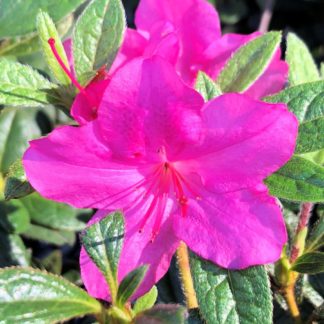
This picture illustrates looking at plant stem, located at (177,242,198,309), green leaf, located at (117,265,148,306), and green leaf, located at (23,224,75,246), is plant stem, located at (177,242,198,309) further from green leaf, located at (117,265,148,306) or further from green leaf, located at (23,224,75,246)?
green leaf, located at (23,224,75,246)

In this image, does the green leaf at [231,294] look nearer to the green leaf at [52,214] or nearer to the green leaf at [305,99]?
the green leaf at [305,99]

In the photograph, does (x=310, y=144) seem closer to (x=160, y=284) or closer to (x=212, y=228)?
(x=212, y=228)

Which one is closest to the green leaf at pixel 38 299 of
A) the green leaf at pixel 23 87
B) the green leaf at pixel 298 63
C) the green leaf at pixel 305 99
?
the green leaf at pixel 23 87

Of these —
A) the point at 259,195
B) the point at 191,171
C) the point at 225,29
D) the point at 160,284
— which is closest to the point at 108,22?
the point at 191,171

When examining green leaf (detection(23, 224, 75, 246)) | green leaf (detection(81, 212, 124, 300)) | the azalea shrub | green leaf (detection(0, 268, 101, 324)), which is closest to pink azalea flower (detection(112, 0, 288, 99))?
the azalea shrub

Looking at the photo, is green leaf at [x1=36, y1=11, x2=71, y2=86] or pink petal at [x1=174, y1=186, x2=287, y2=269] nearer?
pink petal at [x1=174, y1=186, x2=287, y2=269]

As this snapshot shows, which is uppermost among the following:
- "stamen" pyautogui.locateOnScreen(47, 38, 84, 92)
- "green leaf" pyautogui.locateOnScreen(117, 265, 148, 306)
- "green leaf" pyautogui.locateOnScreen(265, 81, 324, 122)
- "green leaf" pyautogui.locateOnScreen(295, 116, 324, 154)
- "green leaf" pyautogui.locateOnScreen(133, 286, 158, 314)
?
"stamen" pyautogui.locateOnScreen(47, 38, 84, 92)

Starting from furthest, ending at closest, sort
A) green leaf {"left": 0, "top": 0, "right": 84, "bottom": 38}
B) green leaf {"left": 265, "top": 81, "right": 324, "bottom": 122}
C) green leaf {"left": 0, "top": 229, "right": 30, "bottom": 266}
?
green leaf {"left": 0, "top": 229, "right": 30, "bottom": 266} < green leaf {"left": 0, "top": 0, "right": 84, "bottom": 38} < green leaf {"left": 265, "top": 81, "right": 324, "bottom": 122}
